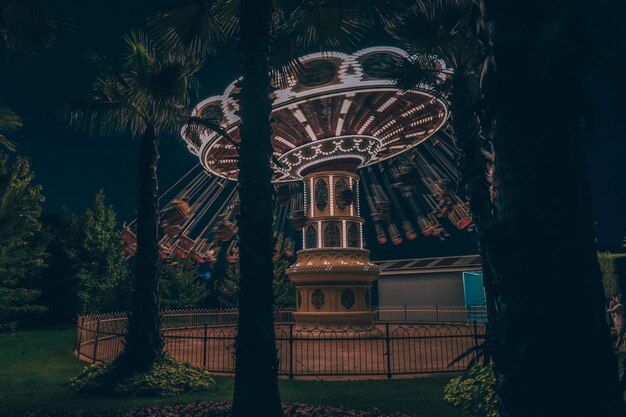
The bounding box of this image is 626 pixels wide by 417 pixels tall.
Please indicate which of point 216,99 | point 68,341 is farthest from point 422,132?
point 68,341

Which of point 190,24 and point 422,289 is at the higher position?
point 190,24

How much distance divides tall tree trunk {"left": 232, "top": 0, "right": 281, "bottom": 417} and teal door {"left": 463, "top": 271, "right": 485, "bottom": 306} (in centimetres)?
2427

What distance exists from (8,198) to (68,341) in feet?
22.5

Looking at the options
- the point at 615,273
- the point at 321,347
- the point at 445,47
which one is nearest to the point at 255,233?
the point at 445,47

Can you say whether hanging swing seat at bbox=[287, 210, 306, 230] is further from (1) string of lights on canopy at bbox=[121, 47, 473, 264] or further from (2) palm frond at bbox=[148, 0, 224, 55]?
(2) palm frond at bbox=[148, 0, 224, 55]

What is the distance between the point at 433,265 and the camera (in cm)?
3002

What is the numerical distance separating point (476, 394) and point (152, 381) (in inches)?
252

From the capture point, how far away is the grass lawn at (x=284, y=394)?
8070 mm

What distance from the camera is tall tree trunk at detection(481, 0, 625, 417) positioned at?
2.14 metres

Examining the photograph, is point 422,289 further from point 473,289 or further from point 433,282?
point 473,289

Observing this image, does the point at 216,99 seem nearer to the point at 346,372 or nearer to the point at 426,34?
the point at 426,34

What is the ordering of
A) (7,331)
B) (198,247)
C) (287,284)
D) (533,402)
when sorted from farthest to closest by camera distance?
(287,284) < (198,247) < (7,331) < (533,402)

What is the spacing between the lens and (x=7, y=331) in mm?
22203

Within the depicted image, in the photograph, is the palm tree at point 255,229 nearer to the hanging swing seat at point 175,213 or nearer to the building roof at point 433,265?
the hanging swing seat at point 175,213
